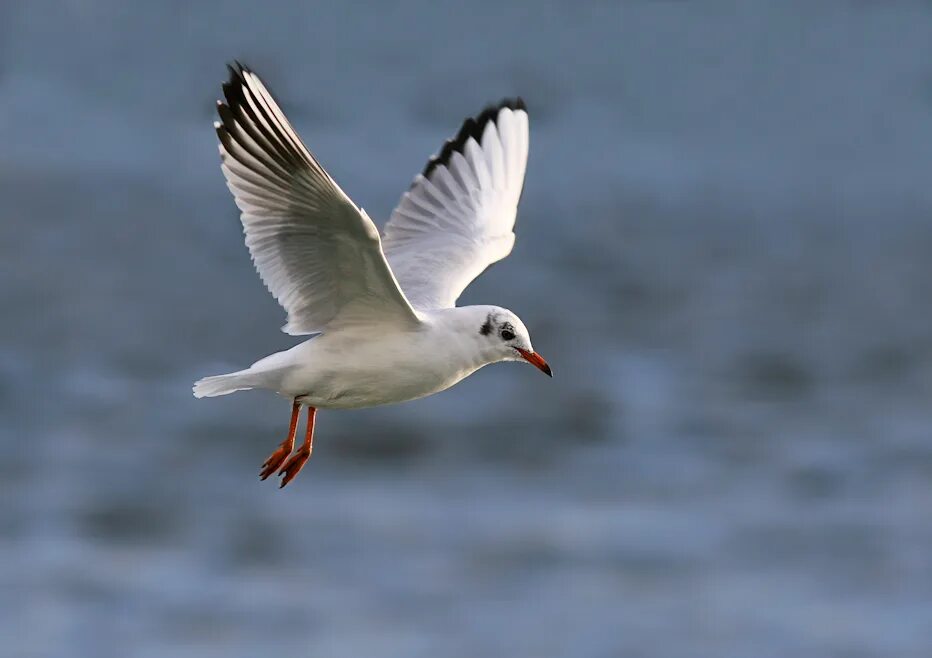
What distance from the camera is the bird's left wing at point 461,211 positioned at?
8.46m

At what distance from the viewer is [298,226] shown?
7.03m

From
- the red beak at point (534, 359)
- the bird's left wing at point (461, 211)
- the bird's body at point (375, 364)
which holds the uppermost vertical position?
the bird's left wing at point (461, 211)

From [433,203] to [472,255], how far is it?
1.84 feet

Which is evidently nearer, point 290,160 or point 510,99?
point 290,160

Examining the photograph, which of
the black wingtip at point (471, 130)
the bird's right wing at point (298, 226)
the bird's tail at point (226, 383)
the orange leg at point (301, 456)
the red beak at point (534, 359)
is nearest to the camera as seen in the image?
the bird's right wing at point (298, 226)

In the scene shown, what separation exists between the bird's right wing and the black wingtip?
6.83 ft

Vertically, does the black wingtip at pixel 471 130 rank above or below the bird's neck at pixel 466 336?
above

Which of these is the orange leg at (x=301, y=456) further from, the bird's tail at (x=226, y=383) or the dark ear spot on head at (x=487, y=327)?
the dark ear spot on head at (x=487, y=327)

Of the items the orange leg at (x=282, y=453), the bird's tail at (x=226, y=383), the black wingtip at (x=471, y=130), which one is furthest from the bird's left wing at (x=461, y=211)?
the bird's tail at (x=226, y=383)

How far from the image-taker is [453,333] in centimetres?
727

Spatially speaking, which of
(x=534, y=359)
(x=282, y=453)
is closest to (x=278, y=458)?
Answer: (x=282, y=453)

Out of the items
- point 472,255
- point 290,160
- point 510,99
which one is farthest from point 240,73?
point 510,99

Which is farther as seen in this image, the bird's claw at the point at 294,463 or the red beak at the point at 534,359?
the bird's claw at the point at 294,463

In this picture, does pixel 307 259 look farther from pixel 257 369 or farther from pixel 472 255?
pixel 472 255
